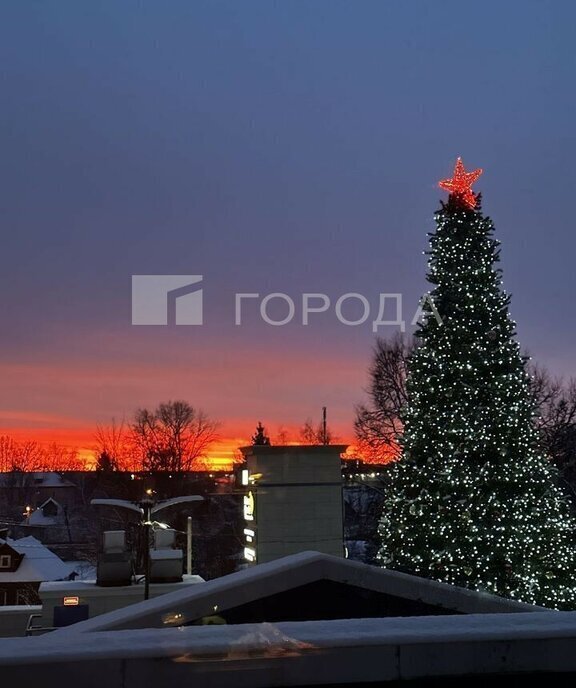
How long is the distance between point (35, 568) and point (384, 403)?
19.7m

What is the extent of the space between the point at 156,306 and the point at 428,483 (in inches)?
501

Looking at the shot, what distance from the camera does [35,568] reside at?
3756cm

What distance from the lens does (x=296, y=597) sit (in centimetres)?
641

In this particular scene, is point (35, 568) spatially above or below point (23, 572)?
above

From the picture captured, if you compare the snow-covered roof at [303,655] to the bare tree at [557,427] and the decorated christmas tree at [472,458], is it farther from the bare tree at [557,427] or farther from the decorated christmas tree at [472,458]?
the bare tree at [557,427]

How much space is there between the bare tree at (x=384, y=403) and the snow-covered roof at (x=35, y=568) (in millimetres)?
17022

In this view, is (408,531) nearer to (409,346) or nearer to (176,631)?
(176,631)

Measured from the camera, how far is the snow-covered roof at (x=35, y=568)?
1446 inches

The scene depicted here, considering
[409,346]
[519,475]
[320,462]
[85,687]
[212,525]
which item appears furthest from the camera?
[212,525]

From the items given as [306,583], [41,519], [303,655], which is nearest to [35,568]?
[306,583]

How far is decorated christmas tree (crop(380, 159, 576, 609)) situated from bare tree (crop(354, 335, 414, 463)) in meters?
Answer: 18.0

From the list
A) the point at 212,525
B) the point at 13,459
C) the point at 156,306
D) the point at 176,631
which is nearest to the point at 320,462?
the point at 156,306

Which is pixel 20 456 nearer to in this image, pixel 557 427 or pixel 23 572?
pixel 23 572

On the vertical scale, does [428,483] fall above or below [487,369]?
below
